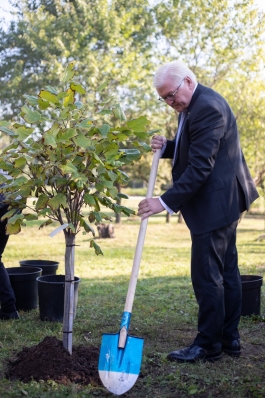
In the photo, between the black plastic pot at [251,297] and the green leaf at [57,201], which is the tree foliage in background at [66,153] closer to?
the green leaf at [57,201]

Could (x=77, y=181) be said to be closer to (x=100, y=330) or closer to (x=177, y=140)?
(x=177, y=140)

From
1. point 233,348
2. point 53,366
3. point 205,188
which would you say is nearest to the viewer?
point 53,366

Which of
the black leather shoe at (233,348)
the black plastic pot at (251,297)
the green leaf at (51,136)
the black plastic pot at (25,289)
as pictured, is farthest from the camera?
the black plastic pot at (25,289)

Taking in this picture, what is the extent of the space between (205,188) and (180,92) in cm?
68

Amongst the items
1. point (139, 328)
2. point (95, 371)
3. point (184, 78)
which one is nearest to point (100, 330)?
point (139, 328)

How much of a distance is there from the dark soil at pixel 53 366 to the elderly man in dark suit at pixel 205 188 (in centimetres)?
64

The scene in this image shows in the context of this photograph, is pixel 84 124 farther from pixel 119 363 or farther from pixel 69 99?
pixel 119 363

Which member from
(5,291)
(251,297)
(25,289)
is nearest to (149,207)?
(251,297)

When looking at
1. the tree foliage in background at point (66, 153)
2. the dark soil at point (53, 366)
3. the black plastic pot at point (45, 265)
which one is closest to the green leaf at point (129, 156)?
the tree foliage in background at point (66, 153)

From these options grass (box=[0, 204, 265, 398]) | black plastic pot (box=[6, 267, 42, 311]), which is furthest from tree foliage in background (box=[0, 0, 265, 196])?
black plastic pot (box=[6, 267, 42, 311])

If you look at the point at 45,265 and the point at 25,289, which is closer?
the point at 25,289

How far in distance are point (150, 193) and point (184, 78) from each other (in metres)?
0.81

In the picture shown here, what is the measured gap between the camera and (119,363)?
3.37m

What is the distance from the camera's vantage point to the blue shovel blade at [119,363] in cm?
329
